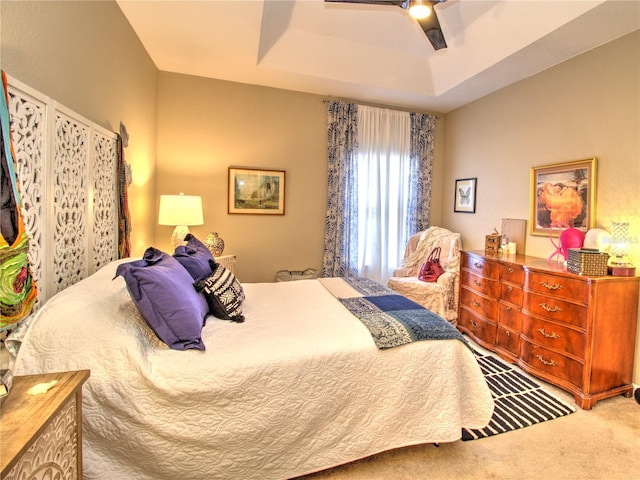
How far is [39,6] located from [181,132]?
2.23 meters

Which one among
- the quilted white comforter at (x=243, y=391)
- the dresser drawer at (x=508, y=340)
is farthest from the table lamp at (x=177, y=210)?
the dresser drawer at (x=508, y=340)

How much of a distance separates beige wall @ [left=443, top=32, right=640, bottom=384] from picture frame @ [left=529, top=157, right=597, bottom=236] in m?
0.07

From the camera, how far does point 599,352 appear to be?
2193 mm

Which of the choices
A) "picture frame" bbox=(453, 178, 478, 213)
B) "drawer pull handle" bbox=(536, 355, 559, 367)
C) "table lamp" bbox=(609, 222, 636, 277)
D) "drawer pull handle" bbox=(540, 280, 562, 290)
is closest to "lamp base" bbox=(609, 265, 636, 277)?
→ "table lamp" bbox=(609, 222, 636, 277)

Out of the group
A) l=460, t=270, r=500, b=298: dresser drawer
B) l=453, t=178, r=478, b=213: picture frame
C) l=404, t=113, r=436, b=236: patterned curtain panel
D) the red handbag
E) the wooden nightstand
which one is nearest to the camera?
the wooden nightstand

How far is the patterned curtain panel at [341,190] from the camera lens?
402 centimetres

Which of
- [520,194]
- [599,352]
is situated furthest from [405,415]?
[520,194]

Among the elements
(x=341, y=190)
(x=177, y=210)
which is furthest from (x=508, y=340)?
(x=177, y=210)

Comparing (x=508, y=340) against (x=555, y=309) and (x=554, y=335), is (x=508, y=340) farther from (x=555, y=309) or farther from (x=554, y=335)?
(x=555, y=309)

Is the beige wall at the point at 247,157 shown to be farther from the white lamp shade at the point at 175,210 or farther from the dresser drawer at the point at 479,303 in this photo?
the dresser drawer at the point at 479,303

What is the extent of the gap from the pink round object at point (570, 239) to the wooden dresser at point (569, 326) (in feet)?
0.59

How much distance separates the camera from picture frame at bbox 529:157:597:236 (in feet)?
8.85

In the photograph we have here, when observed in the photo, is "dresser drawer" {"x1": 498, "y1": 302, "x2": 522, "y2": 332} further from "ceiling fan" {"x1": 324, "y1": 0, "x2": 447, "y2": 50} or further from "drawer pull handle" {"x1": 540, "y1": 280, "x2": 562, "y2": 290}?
"ceiling fan" {"x1": 324, "y1": 0, "x2": 447, "y2": 50}

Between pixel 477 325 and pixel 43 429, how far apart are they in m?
3.41
